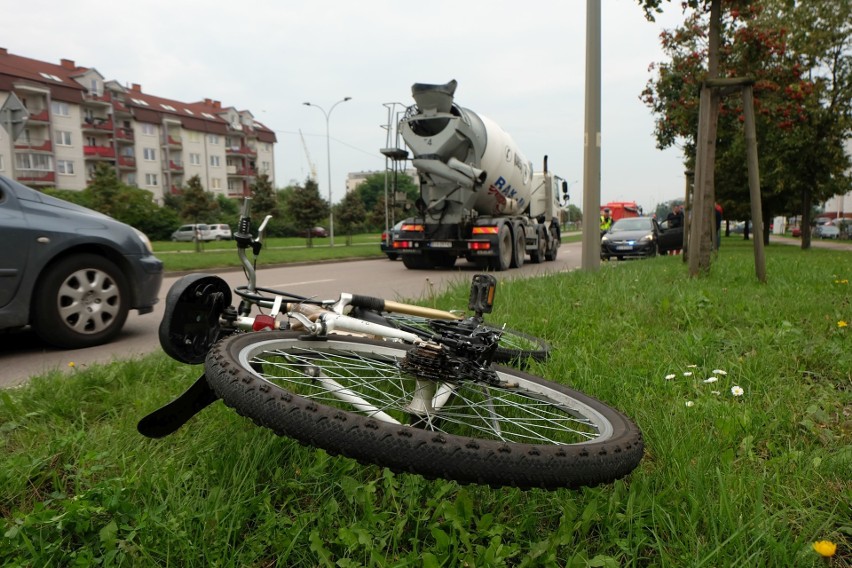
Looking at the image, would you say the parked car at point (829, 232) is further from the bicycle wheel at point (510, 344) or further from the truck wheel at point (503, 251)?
the bicycle wheel at point (510, 344)

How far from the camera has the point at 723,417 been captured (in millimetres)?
2502

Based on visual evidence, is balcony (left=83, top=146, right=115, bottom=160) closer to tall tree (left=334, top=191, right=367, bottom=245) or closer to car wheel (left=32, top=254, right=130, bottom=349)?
tall tree (left=334, top=191, right=367, bottom=245)

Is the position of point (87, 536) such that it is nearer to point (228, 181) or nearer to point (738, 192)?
point (738, 192)

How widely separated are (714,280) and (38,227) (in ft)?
22.0

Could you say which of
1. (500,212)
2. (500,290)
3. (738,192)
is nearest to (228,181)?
(738,192)

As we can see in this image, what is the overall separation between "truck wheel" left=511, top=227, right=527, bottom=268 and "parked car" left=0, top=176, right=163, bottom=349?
10.5m

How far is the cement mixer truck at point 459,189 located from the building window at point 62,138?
58961 mm

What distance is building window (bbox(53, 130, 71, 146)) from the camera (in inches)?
2384

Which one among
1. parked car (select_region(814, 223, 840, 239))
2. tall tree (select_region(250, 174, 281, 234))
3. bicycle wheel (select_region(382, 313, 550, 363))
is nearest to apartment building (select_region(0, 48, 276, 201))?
tall tree (select_region(250, 174, 281, 234))

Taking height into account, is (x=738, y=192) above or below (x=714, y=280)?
above

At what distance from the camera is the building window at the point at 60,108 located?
197 feet

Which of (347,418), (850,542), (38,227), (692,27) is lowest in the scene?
(850,542)

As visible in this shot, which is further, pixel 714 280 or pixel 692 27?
pixel 692 27

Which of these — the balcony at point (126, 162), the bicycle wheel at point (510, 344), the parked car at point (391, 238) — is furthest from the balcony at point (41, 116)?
the bicycle wheel at point (510, 344)
